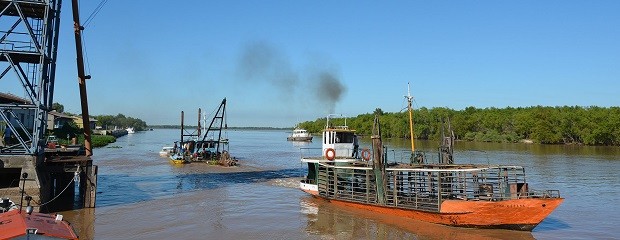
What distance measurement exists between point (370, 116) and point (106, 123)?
9650 centimetres

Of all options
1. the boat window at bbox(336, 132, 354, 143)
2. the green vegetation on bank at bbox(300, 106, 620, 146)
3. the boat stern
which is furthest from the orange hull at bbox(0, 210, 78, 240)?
the green vegetation on bank at bbox(300, 106, 620, 146)

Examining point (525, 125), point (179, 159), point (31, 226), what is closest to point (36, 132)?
point (31, 226)

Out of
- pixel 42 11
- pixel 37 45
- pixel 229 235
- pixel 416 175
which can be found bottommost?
pixel 229 235

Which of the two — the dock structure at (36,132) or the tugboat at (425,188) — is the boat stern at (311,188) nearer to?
the tugboat at (425,188)

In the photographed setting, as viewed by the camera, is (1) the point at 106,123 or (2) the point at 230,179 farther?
(1) the point at 106,123

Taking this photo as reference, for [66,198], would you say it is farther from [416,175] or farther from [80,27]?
[416,175]

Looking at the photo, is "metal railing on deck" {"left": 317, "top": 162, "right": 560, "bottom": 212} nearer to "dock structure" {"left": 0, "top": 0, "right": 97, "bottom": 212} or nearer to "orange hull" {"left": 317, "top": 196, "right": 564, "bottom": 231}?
"orange hull" {"left": 317, "top": 196, "right": 564, "bottom": 231}

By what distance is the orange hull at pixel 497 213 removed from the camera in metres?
17.2

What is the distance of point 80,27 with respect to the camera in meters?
24.0

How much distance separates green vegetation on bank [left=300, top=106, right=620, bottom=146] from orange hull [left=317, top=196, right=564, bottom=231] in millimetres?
54159

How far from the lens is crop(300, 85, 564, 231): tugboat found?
57.8ft

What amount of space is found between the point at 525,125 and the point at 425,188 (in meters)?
85.9

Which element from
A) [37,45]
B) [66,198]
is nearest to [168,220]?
[66,198]

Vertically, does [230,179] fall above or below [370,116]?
below
